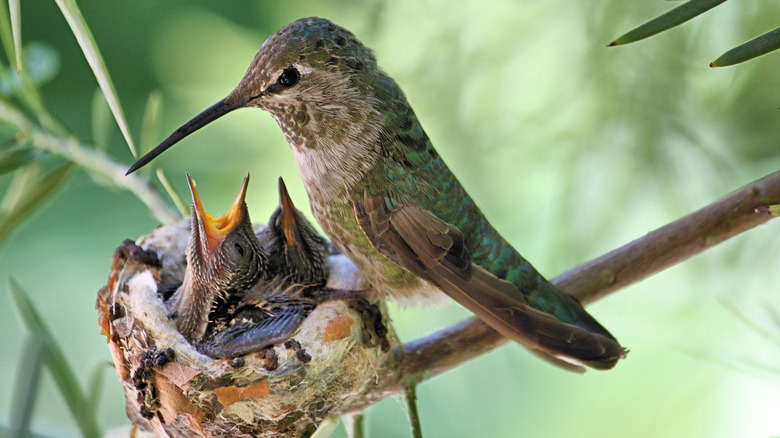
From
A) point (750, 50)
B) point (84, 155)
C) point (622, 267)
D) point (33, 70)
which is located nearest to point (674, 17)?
point (750, 50)

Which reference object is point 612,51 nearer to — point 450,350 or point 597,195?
point 597,195

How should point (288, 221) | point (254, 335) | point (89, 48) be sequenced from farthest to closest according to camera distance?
point (288, 221) → point (254, 335) → point (89, 48)

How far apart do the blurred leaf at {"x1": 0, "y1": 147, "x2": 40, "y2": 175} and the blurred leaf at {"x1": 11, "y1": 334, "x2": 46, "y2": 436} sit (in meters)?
0.30

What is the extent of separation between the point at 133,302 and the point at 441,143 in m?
0.84

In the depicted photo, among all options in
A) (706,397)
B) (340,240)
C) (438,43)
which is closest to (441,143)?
(438,43)

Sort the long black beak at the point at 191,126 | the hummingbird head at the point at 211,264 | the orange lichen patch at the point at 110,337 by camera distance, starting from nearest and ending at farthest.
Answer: the long black beak at the point at 191,126 → the orange lichen patch at the point at 110,337 → the hummingbird head at the point at 211,264

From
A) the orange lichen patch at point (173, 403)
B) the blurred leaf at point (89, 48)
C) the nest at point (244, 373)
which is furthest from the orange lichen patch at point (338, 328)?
the blurred leaf at point (89, 48)

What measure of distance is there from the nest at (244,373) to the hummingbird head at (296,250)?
0.85ft

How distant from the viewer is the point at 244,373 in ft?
4.10

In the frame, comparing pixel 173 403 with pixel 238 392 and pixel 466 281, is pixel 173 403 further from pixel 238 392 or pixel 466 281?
pixel 466 281

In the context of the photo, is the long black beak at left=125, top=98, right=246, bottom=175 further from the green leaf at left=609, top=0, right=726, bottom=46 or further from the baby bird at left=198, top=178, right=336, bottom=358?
the green leaf at left=609, top=0, right=726, bottom=46

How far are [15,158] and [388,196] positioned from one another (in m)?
0.67

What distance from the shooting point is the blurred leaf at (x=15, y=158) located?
47.7 inches

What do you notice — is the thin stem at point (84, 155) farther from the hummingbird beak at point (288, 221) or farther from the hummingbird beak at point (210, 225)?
the hummingbird beak at point (288, 221)
